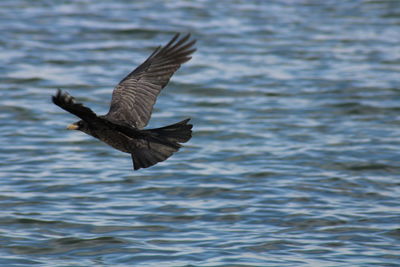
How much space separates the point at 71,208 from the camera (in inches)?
332

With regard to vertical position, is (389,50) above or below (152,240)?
above

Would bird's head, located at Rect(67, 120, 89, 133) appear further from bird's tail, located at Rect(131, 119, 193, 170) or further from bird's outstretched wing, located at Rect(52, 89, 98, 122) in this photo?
bird's tail, located at Rect(131, 119, 193, 170)

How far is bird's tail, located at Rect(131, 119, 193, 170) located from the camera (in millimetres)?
6496

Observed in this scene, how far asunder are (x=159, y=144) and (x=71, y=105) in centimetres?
97

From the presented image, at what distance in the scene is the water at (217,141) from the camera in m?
7.71

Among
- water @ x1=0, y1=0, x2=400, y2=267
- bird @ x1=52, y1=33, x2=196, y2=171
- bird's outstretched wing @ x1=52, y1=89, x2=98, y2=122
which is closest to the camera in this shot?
bird's outstretched wing @ x1=52, y1=89, x2=98, y2=122

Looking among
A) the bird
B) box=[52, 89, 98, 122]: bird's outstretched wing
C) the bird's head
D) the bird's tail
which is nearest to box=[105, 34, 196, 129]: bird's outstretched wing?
the bird

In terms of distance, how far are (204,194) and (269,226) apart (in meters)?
1.05

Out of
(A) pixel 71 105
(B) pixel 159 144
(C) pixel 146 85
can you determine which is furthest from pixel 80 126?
(A) pixel 71 105

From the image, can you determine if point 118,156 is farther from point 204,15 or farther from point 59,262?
point 204,15

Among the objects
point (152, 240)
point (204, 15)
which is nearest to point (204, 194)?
point (152, 240)

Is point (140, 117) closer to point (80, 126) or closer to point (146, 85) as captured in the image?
point (146, 85)

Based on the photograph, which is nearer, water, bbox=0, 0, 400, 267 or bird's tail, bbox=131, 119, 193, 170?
bird's tail, bbox=131, 119, 193, 170

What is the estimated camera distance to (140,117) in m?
7.63
